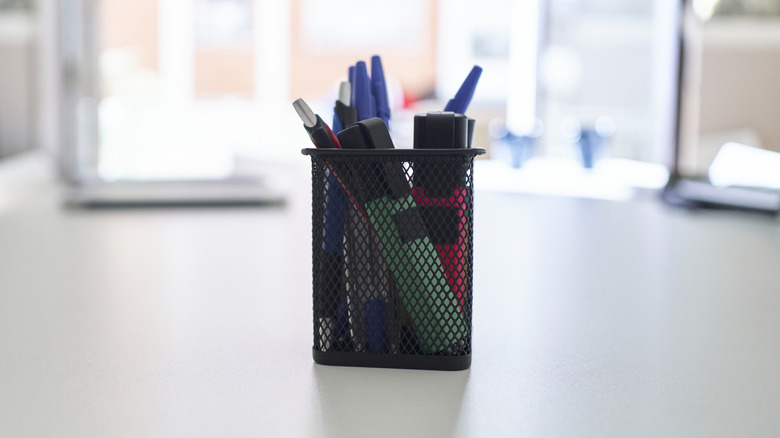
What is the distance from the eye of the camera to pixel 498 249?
103 centimetres

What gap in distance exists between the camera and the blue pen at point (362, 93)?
1.68ft

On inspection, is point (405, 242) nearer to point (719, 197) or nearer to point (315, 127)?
point (315, 127)

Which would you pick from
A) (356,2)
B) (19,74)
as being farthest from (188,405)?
(356,2)

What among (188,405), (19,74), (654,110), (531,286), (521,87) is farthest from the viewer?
(521,87)

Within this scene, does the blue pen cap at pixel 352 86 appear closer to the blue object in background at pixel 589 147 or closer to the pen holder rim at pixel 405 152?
the pen holder rim at pixel 405 152

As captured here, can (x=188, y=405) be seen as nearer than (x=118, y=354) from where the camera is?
Yes

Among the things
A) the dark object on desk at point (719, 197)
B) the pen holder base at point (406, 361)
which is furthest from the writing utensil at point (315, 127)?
the dark object on desk at point (719, 197)

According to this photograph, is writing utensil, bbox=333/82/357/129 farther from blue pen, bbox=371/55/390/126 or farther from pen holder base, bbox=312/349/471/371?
pen holder base, bbox=312/349/471/371

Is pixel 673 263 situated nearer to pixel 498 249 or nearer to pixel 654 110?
pixel 498 249

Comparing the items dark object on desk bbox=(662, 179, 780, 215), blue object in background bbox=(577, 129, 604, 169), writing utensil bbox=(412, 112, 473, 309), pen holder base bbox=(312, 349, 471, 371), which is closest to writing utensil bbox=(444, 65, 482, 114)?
writing utensil bbox=(412, 112, 473, 309)

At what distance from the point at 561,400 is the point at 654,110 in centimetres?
156

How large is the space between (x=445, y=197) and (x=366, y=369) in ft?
0.37

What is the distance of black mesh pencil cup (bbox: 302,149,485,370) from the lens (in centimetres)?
47

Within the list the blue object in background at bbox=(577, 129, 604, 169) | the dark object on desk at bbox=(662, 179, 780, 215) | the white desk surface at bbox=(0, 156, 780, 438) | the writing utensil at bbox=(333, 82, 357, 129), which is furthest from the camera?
the blue object in background at bbox=(577, 129, 604, 169)
